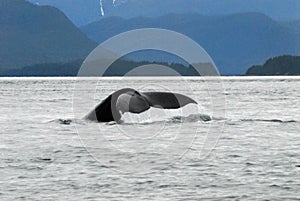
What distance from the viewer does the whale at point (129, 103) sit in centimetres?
2681

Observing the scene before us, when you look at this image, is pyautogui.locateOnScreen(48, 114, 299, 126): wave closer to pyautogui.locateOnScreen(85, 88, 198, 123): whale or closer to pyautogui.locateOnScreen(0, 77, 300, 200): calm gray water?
pyautogui.locateOnScreen(0, 77, 300, 200): calm gray water

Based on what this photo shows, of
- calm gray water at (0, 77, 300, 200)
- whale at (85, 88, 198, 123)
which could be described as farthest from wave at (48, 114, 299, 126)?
whale at (85, 88, 198, 123)

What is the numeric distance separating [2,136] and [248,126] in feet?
31.5

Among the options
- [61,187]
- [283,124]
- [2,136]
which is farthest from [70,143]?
[283,124]

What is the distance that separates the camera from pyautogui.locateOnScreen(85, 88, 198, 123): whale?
26.8m

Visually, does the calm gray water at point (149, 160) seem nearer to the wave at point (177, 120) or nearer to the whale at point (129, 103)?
the wave at point (177, 120)

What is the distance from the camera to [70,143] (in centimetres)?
2070

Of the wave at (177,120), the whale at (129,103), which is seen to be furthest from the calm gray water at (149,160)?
the whale at (129,103)

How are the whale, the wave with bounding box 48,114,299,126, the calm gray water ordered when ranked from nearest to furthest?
1. the calm gray water
2. the whale
3. the wave with bounding box 48,114,299,126

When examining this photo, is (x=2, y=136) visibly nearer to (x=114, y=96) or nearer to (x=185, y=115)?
(x=114, y=96)

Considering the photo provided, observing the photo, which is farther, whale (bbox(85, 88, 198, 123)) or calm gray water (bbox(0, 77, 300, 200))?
whale (bbox(85, 88, 198, 123))

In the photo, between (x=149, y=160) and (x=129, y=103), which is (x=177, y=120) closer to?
(x=129, y=103)

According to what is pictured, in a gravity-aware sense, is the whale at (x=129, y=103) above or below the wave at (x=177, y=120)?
above

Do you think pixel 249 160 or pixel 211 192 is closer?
pixel 211 192
